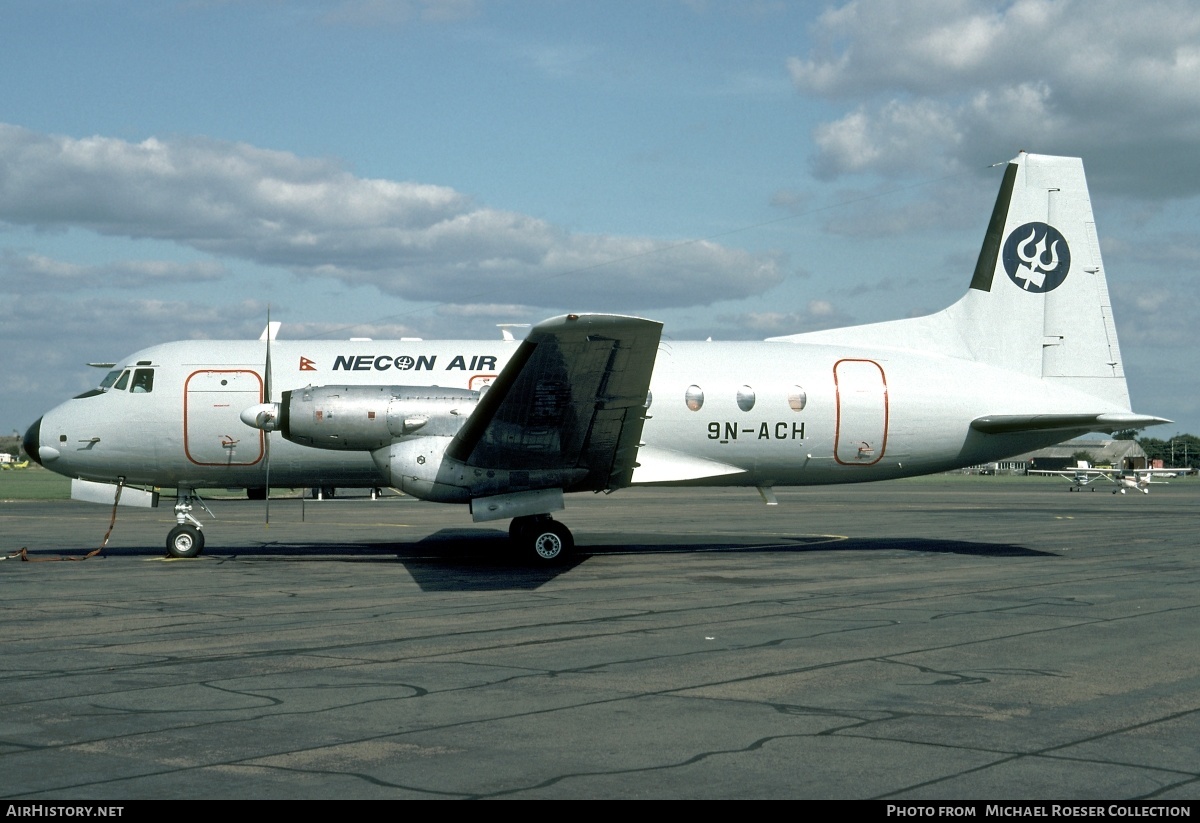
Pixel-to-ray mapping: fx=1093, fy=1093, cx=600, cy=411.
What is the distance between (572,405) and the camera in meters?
17.4

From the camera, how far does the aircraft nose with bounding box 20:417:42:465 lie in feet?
68.0

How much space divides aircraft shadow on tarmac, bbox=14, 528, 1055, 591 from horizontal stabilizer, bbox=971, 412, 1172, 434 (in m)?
2.57

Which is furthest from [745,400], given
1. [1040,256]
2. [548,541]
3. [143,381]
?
[143,381]

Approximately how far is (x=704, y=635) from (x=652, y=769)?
534 centimetres

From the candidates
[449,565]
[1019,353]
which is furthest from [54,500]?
[1019,353]

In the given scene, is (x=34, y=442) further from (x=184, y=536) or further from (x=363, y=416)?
(x=363, y=416)

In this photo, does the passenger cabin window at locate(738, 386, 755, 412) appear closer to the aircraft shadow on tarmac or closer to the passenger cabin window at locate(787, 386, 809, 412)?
the passenger cabin window at locate(787, 386, 809, 412)

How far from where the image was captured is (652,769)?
6586 mm

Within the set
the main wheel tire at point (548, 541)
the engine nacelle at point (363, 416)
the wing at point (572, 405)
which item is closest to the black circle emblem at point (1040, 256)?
the wing at point (572, 405)

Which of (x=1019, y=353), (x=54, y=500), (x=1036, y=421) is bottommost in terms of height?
(x=54, y=500)

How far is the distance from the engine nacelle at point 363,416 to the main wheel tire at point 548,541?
8.11 feet

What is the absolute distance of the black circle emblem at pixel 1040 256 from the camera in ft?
73.0
